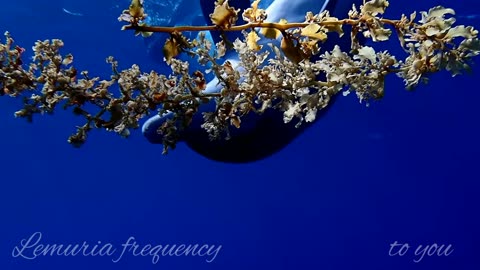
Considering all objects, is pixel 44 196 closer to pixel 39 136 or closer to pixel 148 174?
pixel 39 136

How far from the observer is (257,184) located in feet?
46.2

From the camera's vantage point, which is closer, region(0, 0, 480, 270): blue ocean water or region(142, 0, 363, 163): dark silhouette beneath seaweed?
region(142, 0, 363, 163): dark silhouette beneath seaweed

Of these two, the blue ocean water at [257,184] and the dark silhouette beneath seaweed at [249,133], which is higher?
the blue ocean water at [257,184]

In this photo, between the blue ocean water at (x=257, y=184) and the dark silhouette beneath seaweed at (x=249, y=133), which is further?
the blue ocean water at (x=257, y=184)

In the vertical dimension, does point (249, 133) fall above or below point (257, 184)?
below

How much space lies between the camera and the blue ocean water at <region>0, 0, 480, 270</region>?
38.8 ft

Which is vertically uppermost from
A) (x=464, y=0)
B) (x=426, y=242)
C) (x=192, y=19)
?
(x=464, y=0)

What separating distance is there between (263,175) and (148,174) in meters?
3.30

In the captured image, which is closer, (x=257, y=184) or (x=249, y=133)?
(x=249, y=133)

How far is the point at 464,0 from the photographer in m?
9.52

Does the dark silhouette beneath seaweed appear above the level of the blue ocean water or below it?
below

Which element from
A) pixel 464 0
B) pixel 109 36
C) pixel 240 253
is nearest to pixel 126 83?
pixel 464 0

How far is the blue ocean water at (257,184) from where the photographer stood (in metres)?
11.8

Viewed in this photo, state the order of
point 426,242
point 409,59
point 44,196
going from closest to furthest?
point 409,59 < point 426,242 < point 44,196
